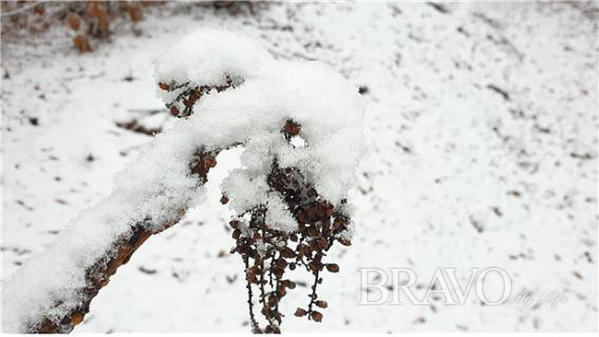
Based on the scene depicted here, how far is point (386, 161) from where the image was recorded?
4.93 meters

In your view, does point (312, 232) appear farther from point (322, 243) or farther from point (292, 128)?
point (292, 128)

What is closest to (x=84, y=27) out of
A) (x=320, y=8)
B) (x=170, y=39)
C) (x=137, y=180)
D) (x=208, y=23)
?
(x=170, y=39)

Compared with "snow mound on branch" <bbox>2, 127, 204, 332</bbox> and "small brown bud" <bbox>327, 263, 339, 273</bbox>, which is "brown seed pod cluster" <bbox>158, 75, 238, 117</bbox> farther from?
"small brown bud" <bbox>327, 263, 339, 273</bbox>

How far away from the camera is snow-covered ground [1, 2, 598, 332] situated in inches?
144

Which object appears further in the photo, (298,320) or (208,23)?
(208,23)

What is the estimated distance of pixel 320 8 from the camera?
6.46 metres

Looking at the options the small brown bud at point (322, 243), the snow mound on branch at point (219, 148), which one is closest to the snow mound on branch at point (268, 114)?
the snow mound on branch at point (219, 148)

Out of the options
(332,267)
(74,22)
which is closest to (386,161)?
(332,267)

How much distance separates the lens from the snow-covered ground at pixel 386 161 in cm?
365

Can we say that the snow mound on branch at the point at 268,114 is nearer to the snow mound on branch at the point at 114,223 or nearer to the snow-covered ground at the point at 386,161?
the snow mound on branch at the point at 114,223

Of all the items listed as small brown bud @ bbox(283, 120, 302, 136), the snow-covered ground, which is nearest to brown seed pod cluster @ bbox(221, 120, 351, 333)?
small brown bud @ bbox(283, 120, 302, 136)

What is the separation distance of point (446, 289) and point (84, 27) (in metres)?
5.09

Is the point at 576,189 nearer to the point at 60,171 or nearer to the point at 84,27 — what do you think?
the point at 60,171

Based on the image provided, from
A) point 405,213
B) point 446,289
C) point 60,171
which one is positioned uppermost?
point 60,171
